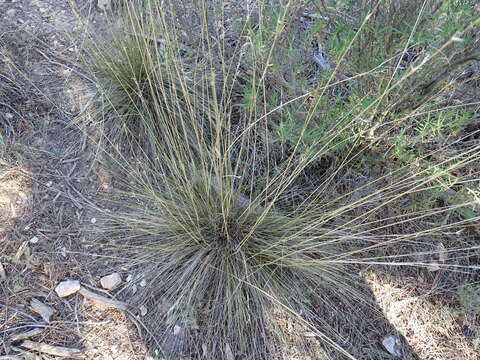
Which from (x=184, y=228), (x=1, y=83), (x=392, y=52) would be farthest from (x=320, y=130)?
(x=1, y=83)

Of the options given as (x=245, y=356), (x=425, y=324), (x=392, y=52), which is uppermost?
(x=392, y=52)

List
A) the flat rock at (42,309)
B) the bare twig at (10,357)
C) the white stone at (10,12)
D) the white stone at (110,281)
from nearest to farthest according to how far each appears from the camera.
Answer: the bare twig at (10,357)
the flat rock at (42,309)
the white stone at (110,281)
the white stone at (10,12)

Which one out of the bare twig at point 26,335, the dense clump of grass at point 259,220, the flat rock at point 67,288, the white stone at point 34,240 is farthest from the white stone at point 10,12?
the bare twig at point 26,335

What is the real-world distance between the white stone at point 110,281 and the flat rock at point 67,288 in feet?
0.33

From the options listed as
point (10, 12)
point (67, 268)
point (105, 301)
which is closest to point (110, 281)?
point (105, 301)

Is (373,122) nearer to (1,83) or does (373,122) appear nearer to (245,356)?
(245,356)

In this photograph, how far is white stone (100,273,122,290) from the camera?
5.75 ft

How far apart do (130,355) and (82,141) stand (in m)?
1.04

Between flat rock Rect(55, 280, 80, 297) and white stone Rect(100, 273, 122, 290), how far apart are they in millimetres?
100

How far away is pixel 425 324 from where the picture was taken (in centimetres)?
185

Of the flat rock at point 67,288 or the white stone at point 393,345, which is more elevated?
the flat rock at point 67,288

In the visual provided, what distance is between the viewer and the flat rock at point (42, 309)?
5.40ft

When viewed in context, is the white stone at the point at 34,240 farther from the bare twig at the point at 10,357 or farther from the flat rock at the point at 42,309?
the bare twig at the point at 10,357

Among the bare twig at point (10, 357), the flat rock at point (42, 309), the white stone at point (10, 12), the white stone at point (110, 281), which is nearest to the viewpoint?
the bare twig at point (10, 357)
